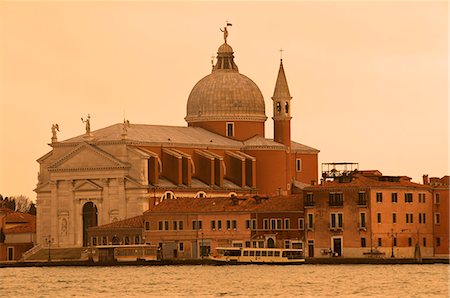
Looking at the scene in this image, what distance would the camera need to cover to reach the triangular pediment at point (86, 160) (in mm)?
125188

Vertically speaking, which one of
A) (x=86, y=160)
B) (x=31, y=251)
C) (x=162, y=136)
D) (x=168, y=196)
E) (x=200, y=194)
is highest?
(x=162, y=136)

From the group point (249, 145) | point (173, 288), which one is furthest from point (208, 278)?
point (249, 145)

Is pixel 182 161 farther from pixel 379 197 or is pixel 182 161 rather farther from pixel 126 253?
pixel 379 197

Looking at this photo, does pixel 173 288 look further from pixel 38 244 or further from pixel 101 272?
pixel 38 244

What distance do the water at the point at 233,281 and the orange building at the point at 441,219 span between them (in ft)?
22.9

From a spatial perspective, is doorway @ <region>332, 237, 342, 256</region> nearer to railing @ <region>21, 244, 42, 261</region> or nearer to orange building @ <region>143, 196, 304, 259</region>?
orange building @ <region>143, 196, 304, 259</region>

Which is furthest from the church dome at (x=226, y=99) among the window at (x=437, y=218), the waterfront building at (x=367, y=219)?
the window at (x=437, y=218)

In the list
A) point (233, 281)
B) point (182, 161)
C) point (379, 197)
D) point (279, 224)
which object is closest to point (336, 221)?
point (379, 197)

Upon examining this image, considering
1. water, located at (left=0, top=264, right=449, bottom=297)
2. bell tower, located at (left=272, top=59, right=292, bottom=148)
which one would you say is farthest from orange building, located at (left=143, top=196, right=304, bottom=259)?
bell tower, located at (left=272, top=59, right=292, bottom=148)

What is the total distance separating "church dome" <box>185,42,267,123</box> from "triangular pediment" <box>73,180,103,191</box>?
11749mm

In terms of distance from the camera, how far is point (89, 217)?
126438mm

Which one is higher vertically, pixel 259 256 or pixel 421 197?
pixel 421 197

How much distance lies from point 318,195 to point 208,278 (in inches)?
671

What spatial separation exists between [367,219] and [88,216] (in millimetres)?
21754
